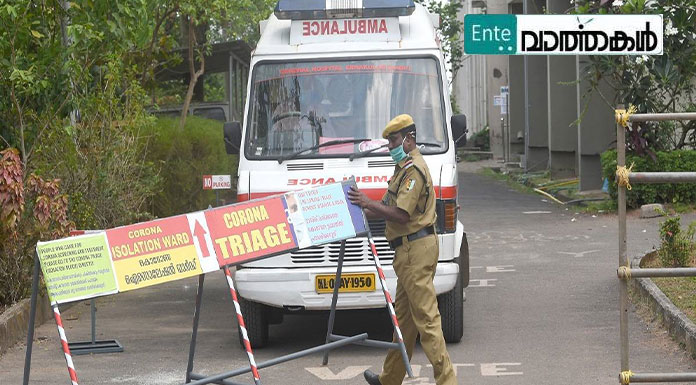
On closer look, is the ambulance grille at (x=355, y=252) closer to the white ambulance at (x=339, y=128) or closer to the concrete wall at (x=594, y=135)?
the white ambulance at (x=339, y=128)

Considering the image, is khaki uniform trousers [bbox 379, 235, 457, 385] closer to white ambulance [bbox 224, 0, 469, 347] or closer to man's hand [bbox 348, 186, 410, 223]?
man's hand [bbox 348, 186, 410, 223]

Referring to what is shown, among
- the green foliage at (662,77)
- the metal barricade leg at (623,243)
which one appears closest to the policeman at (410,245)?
the metal barricade leg at (623,243)

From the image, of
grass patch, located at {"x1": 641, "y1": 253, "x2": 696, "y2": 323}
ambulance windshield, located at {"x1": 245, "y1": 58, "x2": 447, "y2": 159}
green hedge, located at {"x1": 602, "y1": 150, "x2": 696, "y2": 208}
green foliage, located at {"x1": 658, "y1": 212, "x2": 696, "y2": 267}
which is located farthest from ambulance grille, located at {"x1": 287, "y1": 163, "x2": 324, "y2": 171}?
green hedge, located at {"x1": 602, "y1": 150, "x2": 696, "y2": 208}

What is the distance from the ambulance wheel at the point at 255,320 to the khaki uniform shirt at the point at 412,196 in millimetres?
2507

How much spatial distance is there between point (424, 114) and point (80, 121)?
692cm

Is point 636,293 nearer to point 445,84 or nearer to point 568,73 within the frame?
point 445,84

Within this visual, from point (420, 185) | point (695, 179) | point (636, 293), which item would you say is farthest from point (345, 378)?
point (636, 293)

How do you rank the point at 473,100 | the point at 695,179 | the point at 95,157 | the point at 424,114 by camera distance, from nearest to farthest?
the point at 695,179 < the point at 424,114 < the point at 95,157 < the point at 473,100

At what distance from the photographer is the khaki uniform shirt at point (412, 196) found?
828cm

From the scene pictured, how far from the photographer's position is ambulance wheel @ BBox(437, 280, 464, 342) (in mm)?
10398

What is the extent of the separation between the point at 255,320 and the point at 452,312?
68.5 inches

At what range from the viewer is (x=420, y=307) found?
324 inches

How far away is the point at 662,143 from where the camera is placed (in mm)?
22359

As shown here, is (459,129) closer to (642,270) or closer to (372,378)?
(372,378)
